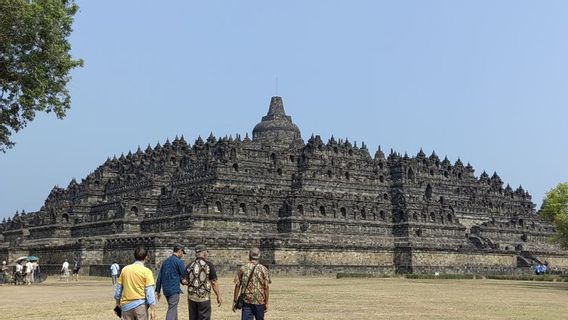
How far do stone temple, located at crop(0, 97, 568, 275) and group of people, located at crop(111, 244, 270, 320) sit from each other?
1880 inches

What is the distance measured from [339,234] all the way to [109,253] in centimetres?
2577

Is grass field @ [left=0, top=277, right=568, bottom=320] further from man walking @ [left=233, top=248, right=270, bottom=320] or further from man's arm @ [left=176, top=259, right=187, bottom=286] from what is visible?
man walking @ [left=233, top=248, right=270, bottom=320]

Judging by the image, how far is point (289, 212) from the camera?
82562 mm

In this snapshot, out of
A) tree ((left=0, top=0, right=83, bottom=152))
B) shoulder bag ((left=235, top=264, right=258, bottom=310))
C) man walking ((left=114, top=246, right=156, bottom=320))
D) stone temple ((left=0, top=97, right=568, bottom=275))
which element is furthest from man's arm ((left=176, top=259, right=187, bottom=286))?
stone temple ((left=0, top=97, right=568, bottom=275))

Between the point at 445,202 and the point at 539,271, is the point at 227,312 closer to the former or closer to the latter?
the point at 539,271

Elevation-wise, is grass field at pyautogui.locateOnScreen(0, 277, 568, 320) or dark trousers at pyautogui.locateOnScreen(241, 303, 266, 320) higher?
dark trousers at pyautogui.locateOnScreen(241, 303, 266, 320)

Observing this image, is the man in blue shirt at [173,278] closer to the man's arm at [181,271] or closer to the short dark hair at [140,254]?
the man's arm at [181,271]

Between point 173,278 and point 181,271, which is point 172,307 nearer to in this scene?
point 173,278

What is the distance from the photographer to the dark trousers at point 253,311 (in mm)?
17891

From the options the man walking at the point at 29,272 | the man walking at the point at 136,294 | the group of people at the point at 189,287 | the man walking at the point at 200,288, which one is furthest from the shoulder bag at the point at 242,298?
the man walking at the point at 29,272

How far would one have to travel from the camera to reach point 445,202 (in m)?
105

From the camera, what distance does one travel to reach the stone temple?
74.9 metres

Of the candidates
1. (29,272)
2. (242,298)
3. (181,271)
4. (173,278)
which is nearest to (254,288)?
(242,298)

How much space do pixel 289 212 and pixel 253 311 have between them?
6464cm
